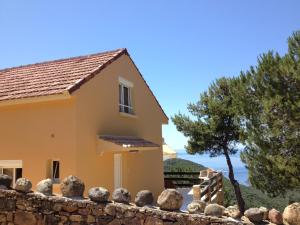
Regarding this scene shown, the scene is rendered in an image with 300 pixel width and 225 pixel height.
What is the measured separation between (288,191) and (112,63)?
36.0ft

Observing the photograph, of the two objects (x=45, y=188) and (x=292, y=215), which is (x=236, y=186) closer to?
(x=45, y=188)

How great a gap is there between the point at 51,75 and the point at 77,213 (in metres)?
10.1

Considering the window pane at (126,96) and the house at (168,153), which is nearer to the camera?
the window pane at (126,96)

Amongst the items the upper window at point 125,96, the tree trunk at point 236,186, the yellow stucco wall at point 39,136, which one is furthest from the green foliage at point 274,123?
the yellow stucco wall at point 39,136

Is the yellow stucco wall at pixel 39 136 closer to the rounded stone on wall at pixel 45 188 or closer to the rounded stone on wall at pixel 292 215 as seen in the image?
the rounded stone on wall at pixel 45 188

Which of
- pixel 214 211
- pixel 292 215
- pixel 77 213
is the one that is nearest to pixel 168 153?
pixel 77 213

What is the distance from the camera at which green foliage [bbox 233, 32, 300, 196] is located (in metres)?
17.3

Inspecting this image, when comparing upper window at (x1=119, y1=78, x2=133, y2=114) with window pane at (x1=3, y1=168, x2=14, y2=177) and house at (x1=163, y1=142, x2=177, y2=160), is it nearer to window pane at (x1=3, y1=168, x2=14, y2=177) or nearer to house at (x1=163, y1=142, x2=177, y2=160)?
house at (x1=163, y1=142, x2=177, y2=160)

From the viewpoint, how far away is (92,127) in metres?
15.1

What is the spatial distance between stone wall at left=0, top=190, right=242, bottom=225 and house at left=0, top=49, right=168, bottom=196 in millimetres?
5468

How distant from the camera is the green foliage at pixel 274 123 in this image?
1733cm

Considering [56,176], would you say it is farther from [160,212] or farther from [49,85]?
[160,212]

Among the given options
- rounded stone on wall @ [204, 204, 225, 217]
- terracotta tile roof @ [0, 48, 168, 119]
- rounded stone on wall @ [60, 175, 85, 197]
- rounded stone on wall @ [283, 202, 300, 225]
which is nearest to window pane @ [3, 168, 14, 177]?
terracotta tile roof @ [0, 48, 168, 119]

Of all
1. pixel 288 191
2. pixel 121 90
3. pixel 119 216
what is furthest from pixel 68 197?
pixel 288 191
